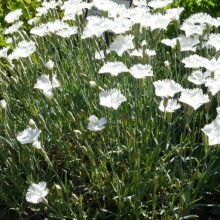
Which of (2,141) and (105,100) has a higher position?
(105,100)

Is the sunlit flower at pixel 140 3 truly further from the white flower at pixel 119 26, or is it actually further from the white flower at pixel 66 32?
the white flower at pixel 66 32

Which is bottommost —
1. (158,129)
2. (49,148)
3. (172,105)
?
(49,148)

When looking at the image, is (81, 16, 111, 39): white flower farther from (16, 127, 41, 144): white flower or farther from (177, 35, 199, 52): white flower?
(16, 127, 41, 144): white flower

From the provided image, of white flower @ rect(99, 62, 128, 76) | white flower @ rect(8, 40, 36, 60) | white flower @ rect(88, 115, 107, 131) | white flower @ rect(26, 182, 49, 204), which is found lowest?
white flower @ rect(26, 182, 49, 204)

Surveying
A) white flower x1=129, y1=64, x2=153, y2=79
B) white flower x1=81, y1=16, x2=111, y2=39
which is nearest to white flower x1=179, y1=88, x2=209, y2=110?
white flower x1=129, y1=64, x2=153, y2=79

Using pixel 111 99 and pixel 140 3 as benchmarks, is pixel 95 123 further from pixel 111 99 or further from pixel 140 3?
pixel 140 3

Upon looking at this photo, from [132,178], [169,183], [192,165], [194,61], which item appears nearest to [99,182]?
[132,178]

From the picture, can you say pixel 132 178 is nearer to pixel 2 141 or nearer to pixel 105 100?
pixel 105 100

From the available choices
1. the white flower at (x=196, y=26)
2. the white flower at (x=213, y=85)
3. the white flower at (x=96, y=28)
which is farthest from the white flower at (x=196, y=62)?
the white flower at (x=96, y=28)

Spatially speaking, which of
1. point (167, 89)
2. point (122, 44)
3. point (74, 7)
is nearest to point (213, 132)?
point (167, 89)
